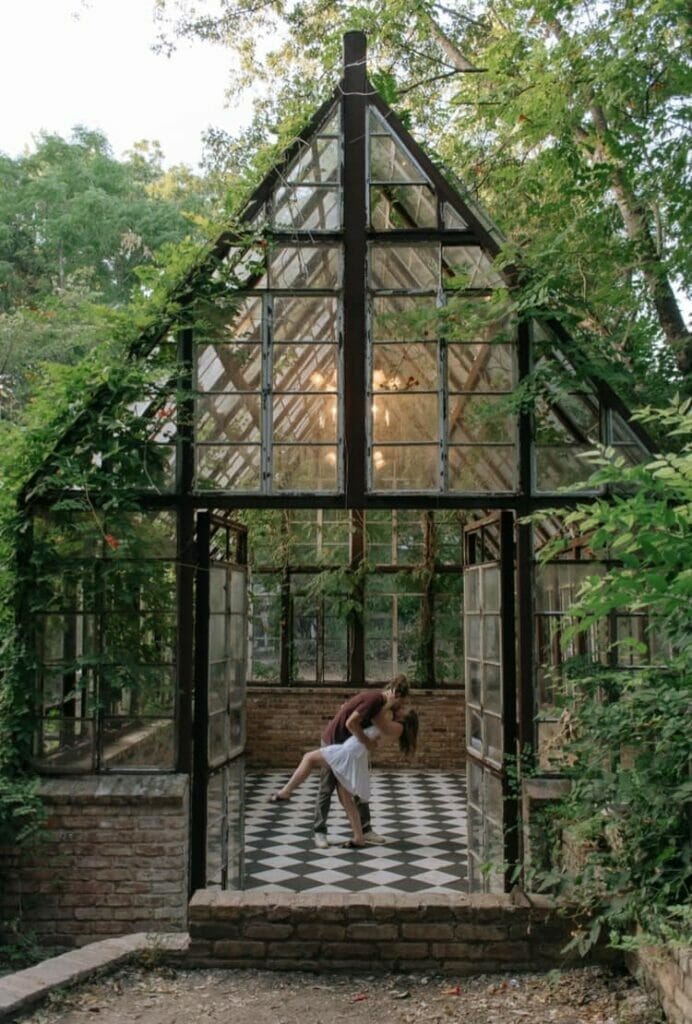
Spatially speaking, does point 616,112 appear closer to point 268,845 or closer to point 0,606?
point 0,606

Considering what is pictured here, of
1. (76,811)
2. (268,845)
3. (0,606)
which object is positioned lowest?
(268,845)

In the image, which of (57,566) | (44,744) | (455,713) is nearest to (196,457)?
(57,566)

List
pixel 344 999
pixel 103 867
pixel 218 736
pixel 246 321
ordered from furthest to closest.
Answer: pixel 218 736 < pixel 246 321 < pixel 103 867 < pixel 344 999

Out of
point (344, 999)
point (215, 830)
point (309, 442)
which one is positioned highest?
point (309, 442)

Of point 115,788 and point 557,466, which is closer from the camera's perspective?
point 115,788

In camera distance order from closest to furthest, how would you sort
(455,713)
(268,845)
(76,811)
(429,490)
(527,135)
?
(76,811), (429,490), (527,135), (268,845), (455,713)

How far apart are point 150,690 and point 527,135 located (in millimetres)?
4994

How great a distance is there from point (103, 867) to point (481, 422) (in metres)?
3.91

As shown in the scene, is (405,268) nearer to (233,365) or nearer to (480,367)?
(480,367)

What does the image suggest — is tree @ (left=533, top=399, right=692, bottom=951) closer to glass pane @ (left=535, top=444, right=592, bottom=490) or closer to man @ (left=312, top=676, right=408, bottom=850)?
glass pane @ (left=535, top=444, right=592, bottom=490)

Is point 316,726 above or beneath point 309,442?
beneath

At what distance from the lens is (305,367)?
265 inches

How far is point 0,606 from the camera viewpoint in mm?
6340

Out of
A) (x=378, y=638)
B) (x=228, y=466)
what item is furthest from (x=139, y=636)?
(x=378, y=638)
